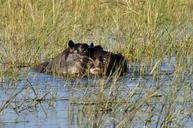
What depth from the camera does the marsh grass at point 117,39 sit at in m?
6.34

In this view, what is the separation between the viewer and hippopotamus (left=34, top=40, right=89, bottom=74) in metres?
9.78

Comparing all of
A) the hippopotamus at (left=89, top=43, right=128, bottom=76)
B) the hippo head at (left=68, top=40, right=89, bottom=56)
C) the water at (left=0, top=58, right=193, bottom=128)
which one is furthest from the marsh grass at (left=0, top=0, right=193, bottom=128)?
the hippo head at (left=68, top=40, right=89, bottom=56)

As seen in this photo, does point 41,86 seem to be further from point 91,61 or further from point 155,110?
point 155,110

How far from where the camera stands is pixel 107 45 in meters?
11.0

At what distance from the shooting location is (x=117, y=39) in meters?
10.8

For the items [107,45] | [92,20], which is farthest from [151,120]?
[92,20]

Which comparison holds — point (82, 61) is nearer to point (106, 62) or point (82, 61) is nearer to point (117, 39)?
point (106, 62)

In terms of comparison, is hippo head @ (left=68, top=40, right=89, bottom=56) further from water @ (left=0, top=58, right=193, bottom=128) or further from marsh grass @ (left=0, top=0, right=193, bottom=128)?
water @ (left=0, top=58, right=193, bottom=128)

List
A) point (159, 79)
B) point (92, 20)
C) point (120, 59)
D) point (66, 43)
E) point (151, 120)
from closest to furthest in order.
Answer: point (151, 120), point (159, 79), point (120, 59), point (66, 43), point (92, 20)

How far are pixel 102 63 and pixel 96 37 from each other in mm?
1898

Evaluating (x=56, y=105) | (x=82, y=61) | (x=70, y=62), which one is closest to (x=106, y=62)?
(x=82, y=61)

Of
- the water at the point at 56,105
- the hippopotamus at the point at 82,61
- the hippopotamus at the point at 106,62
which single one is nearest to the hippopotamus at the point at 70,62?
the hippopotamus at the point at 82,61

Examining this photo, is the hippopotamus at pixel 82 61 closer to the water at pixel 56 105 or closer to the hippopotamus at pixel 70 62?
the hippopotamus at pixel 70 62

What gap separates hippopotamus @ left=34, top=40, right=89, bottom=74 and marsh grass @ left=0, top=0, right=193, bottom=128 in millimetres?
242
